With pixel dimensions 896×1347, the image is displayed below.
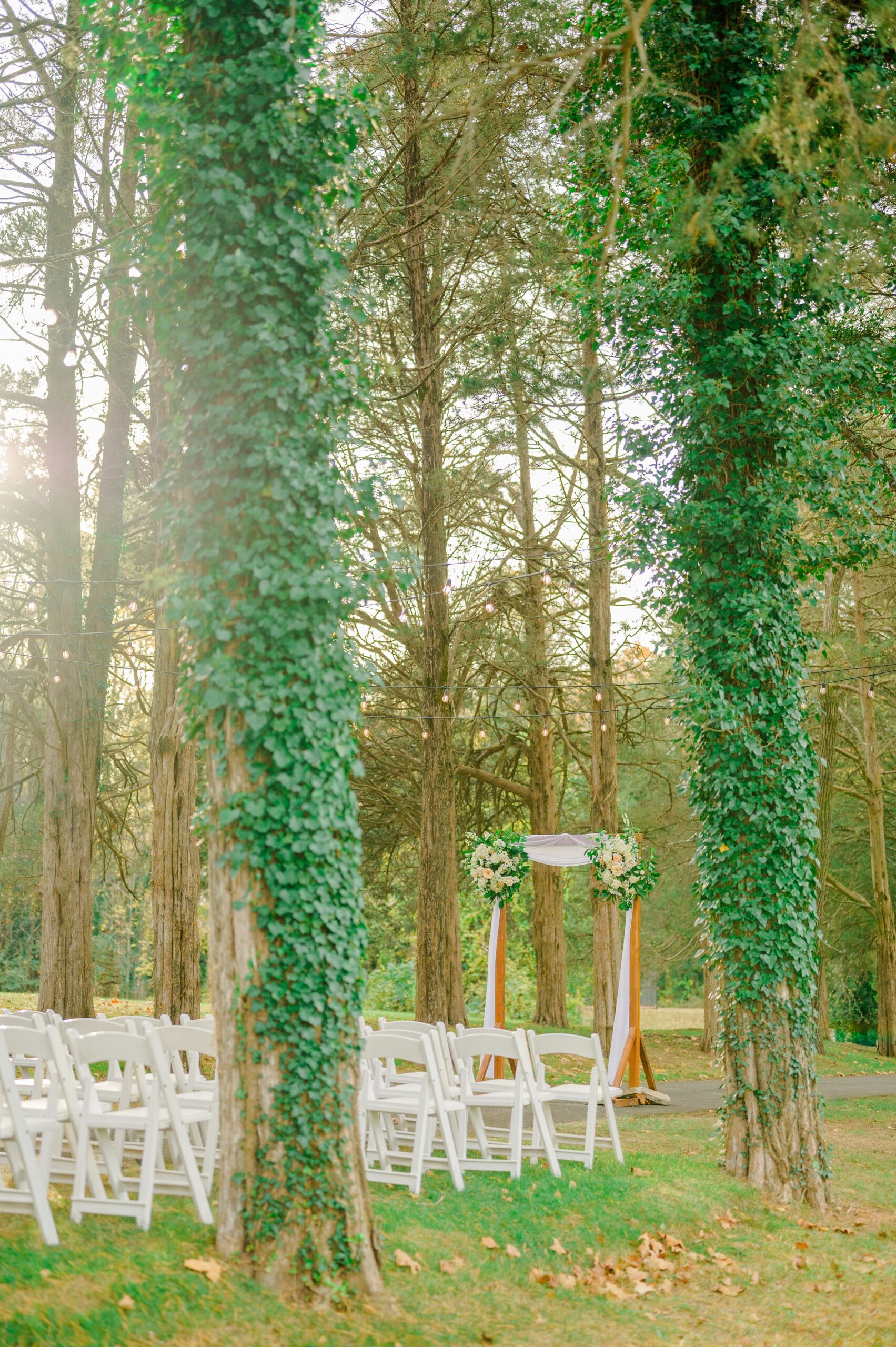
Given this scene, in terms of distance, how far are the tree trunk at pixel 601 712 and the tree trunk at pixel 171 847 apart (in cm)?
662

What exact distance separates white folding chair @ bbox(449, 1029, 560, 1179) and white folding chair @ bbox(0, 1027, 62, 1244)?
2603mm

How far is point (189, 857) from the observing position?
38.8 feet

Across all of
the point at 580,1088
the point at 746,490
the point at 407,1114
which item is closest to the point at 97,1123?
the point at 407,1114

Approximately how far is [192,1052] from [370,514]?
3.46 m

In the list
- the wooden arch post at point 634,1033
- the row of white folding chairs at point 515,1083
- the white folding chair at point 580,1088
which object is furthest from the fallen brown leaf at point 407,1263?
the wooden arch post at point 634,1033

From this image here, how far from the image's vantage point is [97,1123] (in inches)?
209

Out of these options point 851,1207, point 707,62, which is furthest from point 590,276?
point 851,1207

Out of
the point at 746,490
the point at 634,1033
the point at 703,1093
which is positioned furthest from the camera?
the point at 703,1093

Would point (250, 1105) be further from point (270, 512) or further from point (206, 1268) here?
point (270, 512)

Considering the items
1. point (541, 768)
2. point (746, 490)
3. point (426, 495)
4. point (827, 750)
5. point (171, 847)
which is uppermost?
point (426, 495)

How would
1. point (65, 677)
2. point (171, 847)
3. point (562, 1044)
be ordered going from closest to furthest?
point (562, 1044) < point (171, 847) < point (65, 677)

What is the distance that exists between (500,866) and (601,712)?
346 cm

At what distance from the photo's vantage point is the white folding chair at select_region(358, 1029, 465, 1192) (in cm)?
661

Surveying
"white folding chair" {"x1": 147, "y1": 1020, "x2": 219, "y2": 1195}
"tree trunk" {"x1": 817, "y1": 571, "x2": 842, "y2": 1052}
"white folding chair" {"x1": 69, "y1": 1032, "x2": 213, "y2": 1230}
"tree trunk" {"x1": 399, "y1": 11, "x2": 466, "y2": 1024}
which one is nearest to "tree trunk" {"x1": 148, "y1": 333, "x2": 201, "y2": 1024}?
"tree trunk" {"x1": 399, "y1": 11, "x2": 466, "y2": 1024}
